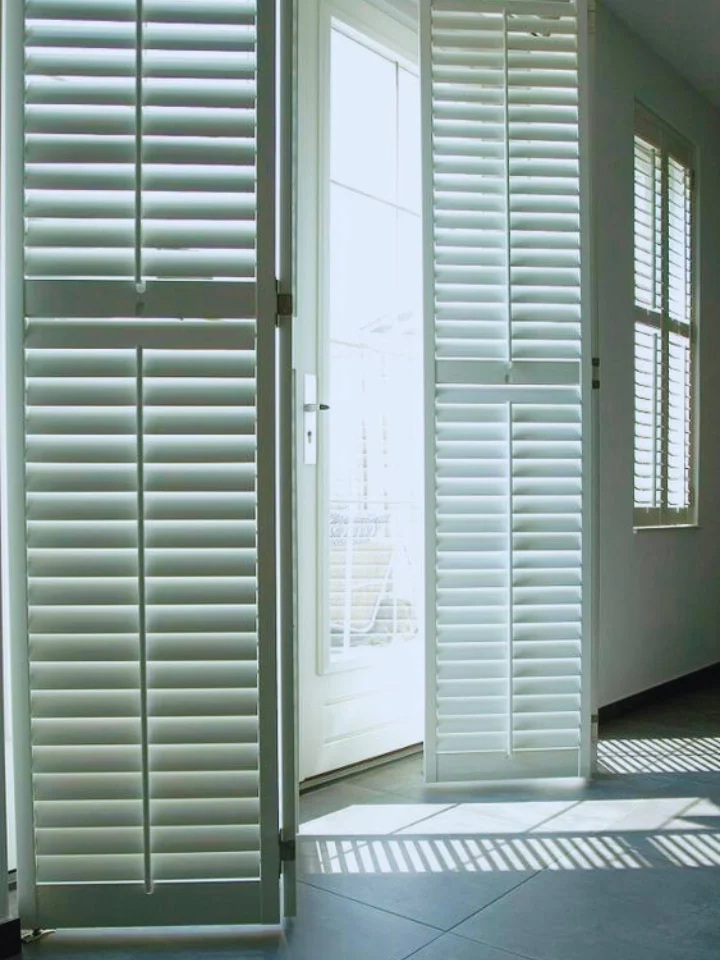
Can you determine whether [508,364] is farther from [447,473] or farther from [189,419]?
[189,419]

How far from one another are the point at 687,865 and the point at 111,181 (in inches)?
79.5

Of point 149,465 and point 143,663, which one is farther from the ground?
point 149,465

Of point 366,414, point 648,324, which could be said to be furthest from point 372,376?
point 648,324

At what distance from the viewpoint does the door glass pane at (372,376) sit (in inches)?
123

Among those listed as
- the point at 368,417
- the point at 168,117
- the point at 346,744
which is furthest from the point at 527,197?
the point at 346,744

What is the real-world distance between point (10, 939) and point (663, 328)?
3.61 metres

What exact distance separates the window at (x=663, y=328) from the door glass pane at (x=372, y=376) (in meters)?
1.31

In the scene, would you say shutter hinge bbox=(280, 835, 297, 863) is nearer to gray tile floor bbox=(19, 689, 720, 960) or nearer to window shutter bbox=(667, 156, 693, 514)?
gray tile floor bbox=(19, 689, 720, 960)

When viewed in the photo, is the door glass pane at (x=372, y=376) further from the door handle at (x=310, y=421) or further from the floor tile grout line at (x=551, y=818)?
the floor tile grout line at (x=551, y=818)

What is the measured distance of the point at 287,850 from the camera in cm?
202

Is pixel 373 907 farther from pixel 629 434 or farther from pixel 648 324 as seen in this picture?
pixel 648 324

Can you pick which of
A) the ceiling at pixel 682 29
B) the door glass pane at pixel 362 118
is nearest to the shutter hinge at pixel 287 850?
the door glass pane at pixel 362 118

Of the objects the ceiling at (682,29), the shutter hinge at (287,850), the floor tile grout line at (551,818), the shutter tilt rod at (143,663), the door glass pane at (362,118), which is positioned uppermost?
the ceiling at (682,29)

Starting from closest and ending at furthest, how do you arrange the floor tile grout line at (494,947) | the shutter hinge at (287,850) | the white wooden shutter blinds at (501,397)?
the floor tile grout line at (494,947)
the shutter hinge at (287,850)
the white wooden shutter blinds at (501,397)
